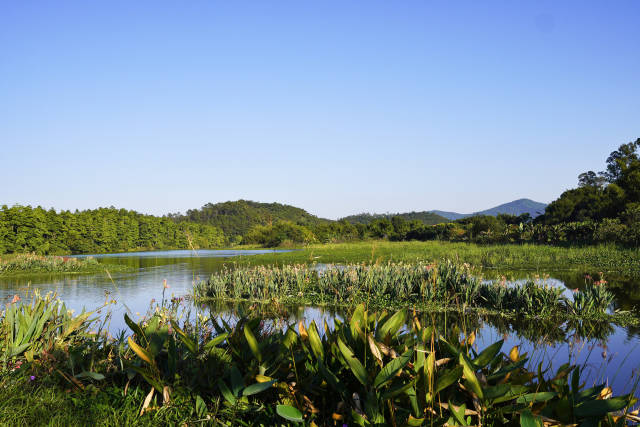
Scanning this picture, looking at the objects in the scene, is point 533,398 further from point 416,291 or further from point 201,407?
point 416,291

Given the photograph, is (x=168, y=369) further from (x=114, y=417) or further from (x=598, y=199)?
(x=598, y=199)

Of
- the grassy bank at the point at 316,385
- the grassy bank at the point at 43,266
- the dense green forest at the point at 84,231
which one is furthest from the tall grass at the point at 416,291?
the dense green forest at the point at 84,231

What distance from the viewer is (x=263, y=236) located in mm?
56500

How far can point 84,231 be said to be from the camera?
45969mm

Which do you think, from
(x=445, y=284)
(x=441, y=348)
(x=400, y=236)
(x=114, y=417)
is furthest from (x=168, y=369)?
(x=400, y=236)

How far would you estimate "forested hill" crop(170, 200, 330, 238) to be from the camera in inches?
3270

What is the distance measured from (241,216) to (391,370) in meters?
89.8

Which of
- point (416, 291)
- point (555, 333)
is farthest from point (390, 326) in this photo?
point (416, 291)

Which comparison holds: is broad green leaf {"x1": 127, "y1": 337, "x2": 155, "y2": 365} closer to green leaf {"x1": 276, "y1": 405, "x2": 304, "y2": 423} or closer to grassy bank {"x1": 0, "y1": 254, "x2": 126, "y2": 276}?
green leaf {"x1": 276, "y1": 405, "x2": 304, "y2": 423}

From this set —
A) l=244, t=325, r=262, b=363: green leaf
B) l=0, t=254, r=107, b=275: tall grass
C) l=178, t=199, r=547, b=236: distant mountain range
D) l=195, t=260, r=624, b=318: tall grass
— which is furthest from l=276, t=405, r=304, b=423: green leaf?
l=178, t=199, r=547, b=236: distant mountain range

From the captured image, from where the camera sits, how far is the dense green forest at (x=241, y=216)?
82738 millimetres

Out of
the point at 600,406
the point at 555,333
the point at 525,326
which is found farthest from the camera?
the point at 525,326

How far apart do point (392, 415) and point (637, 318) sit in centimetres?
733

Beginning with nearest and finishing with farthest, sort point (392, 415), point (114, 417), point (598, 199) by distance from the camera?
point (392, 415) → point (114, 417) → point (598, 199)
